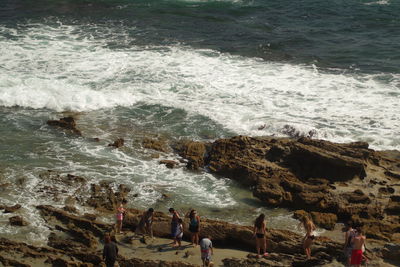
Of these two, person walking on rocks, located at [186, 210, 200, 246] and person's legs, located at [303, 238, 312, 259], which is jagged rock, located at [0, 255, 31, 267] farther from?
person's legs, located at [303, 238, 312, 259]

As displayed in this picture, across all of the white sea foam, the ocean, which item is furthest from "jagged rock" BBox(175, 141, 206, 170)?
the white sea foam

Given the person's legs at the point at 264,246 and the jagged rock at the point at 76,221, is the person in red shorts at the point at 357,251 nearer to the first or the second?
the person's legs at the point at 264,246

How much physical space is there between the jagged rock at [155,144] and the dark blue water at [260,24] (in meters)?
13.3

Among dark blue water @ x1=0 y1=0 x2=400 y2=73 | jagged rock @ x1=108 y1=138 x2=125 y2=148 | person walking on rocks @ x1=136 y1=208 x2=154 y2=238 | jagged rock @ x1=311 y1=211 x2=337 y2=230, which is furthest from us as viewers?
dark blue water @ x1=0 y1=0 x2=400 y2=73

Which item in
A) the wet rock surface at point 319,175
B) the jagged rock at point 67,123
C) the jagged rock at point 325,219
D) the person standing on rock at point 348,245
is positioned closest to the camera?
the person standing on rock at point 348,245

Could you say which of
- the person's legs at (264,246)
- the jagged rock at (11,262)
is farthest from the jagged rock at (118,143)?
the person's legs at (264,246)

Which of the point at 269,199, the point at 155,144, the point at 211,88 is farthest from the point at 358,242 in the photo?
the point at 211,88

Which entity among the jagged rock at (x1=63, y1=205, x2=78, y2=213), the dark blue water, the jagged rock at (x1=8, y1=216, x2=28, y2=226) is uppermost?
the dark blue water

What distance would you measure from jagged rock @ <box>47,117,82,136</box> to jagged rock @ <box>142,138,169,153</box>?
118 inches

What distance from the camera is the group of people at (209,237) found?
13.6m

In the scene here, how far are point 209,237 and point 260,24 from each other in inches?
1063

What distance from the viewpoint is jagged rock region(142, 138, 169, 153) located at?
71.3ft

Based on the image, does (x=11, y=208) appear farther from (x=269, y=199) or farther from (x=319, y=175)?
(x=319, y=175)

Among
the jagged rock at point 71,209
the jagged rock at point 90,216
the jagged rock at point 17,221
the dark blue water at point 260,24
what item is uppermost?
the dark blue water at point 260,24
